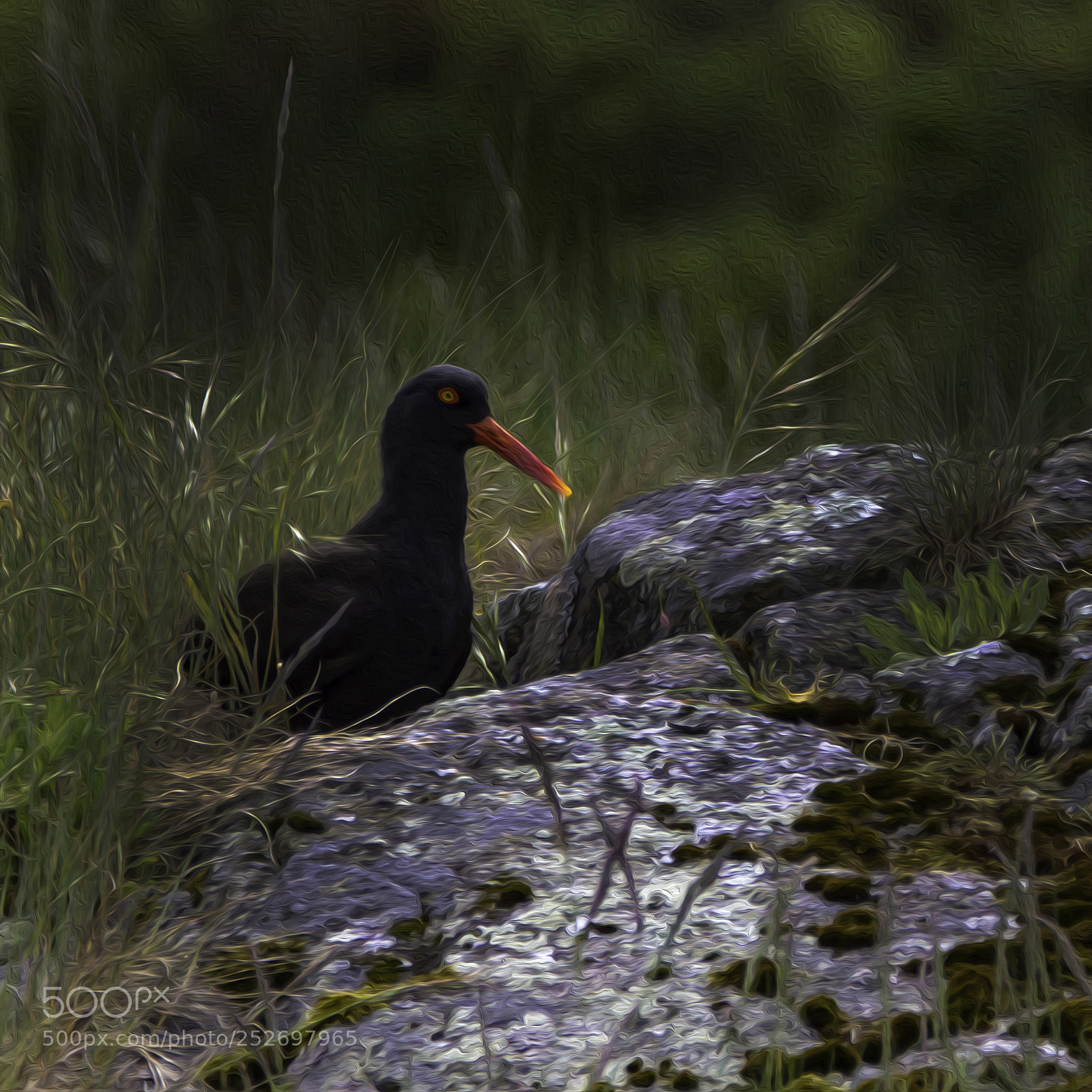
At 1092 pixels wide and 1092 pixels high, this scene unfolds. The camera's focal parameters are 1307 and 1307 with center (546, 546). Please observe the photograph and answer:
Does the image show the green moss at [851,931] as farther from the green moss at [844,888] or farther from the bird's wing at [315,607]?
the bird's wing at [315,607]

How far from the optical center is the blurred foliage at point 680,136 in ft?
20.8

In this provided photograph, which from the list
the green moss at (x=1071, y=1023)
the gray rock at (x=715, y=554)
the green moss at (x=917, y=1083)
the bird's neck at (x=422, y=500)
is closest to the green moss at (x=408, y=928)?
the green moss at (x=917, y=1083)

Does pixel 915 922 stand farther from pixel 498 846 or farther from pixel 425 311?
pixel 425 311

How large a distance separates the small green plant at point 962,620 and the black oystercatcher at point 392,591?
3.03ft

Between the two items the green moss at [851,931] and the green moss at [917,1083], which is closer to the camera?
the green moss at [917,1083]

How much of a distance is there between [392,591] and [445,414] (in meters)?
0.55

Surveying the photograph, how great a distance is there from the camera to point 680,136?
7102mm

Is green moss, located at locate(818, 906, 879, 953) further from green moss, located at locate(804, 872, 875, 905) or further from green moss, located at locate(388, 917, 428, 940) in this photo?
green moss, located at locate(388, 917, 428, 940)

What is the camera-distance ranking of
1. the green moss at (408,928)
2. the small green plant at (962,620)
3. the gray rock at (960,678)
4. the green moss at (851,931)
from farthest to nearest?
the small green plant at (962,620)
the gray rock at (960,678)
the green moss at (408,928)
the green moss at (851,931)

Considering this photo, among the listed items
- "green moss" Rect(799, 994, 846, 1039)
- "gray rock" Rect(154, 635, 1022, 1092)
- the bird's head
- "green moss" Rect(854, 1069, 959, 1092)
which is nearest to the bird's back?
the bird's head

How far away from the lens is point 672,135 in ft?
23.3

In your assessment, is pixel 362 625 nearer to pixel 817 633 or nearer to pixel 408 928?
pixel 817 633

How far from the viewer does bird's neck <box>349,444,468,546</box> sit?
3.06 metres

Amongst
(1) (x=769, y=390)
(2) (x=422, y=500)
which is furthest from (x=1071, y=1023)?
(1) (x=769, y=390)
